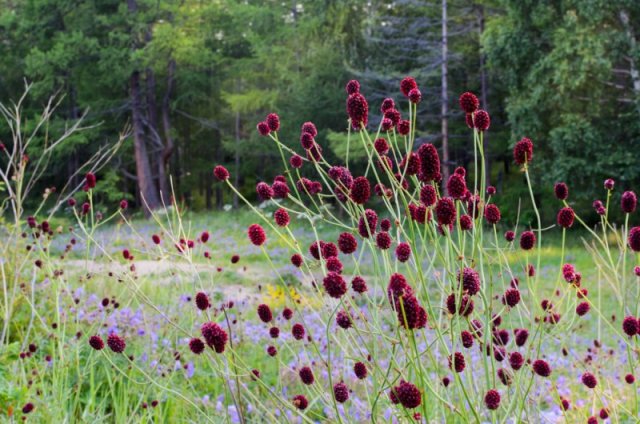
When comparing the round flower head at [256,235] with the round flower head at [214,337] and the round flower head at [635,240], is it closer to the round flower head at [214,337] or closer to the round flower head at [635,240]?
the round flower head at [214,337]

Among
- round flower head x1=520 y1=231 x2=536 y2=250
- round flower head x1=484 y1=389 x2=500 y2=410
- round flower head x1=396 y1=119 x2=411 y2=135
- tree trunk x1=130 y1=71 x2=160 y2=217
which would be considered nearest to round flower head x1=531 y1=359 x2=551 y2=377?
round flower head x1=484 y1=389 x2=500 y2=410

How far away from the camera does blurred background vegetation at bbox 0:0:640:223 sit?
42.3ft

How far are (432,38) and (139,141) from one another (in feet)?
33.0

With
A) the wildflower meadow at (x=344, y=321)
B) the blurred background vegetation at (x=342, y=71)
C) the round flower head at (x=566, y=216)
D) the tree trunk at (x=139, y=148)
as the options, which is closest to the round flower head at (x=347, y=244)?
the wildflower meadow at (x=344, y=321)

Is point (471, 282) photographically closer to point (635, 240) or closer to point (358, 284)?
point (358, 284)

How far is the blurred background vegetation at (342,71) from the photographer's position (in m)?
12.9

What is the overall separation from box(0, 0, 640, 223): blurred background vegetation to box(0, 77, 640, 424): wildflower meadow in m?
6.76

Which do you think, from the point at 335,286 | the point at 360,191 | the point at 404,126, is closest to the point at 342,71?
the point at 404,126

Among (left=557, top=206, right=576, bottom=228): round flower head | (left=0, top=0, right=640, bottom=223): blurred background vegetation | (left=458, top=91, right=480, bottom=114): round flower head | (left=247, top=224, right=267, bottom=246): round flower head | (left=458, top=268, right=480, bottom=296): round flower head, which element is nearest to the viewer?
(left=458, top=268, right=480, bottom=296): round flower head

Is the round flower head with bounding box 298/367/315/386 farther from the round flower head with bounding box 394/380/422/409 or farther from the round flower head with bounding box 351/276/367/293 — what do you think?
the round flower head with bounding box 394/380/422/409

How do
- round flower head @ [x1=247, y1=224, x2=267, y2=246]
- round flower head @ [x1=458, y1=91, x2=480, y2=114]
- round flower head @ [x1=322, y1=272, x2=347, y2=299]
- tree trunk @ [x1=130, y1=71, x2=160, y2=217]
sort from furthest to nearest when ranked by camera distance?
1. tree trunk @ [x1=130, y1=71, x2=160, y2=217]
2. round flower head @ [x1=247, y1=224, x2=267, y2=246]
3. round flower head @ [x1=458, y1=91, x2=480, y2=114]
4. round flower head @ [x1=322, y1=272, x2=347, y2=299]

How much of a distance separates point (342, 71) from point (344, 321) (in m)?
18.3

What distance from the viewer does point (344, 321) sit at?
1.27 metres

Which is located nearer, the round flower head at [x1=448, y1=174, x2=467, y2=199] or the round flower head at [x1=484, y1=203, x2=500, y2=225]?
the round flower head at [x1=448, y1=174, x2=467, y2=199]
